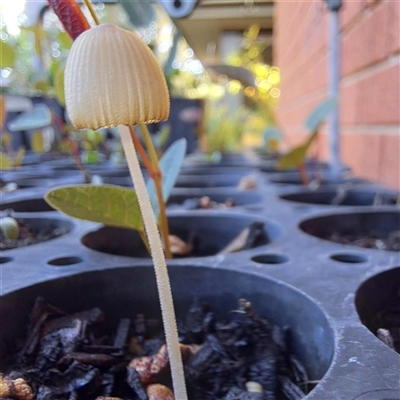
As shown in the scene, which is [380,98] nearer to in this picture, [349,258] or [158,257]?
[349,258]

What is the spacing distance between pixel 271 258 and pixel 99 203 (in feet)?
0.81

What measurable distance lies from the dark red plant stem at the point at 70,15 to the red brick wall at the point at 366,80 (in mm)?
652

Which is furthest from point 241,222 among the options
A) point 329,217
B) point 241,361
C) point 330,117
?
point 330,117

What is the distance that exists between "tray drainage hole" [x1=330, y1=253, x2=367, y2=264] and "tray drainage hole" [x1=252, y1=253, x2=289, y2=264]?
0.20 feet

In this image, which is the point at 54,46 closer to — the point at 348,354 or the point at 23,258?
the point at 23,258

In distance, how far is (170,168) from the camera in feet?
2.09

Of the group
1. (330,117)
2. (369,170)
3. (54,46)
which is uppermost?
(54,46)

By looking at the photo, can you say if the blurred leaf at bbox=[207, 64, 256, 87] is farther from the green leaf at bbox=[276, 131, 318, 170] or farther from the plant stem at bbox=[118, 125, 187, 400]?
the plant stem at bbox=[118, 125, 187, 400]

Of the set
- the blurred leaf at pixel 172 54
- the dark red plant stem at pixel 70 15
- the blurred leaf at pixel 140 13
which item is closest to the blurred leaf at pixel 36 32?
the blurred leaf at pixel 140 13

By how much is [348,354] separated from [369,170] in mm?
912

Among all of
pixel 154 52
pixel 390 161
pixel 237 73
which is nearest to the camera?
pixel 237 73

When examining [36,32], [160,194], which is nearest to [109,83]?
[160,194]

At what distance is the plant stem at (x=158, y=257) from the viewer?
0.33 metres

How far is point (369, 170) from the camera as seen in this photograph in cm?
117
